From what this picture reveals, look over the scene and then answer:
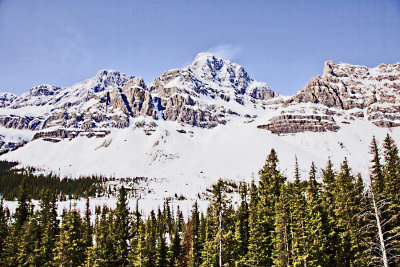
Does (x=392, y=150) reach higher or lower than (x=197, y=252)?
higher

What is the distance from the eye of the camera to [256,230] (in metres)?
37.5

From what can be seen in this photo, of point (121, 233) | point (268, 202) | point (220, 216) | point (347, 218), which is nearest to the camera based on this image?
point (220, 216)

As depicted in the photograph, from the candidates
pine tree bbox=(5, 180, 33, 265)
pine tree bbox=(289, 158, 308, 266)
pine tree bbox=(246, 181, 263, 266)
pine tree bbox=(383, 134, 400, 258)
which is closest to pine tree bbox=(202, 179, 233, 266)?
pine tree bbox=(246, 181, 263, 266)

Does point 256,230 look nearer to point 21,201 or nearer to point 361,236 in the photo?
point 361,236

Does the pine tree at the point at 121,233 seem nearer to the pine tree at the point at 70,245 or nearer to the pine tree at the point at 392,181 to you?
the pine tree at the point at 70,245

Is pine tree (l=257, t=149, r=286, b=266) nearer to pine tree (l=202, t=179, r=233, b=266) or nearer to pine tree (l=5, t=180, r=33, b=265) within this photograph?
pine tree (l=202, t=179, r=233, b=266)

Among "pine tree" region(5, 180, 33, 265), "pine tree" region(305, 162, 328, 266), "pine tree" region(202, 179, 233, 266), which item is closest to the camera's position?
"pine tree" region(202, 179, 233, 266)

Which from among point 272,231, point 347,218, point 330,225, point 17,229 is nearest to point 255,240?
point 272,231

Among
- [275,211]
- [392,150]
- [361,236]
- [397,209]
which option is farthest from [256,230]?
[392,150]

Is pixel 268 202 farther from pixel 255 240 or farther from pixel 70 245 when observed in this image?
pixel 70 245

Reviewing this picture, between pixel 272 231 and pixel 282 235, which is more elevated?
pixel 272 231

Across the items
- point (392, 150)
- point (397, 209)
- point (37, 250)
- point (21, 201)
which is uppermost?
point (392, 150)

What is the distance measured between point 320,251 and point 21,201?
55290 millimetres

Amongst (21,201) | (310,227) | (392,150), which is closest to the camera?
(310,227)
